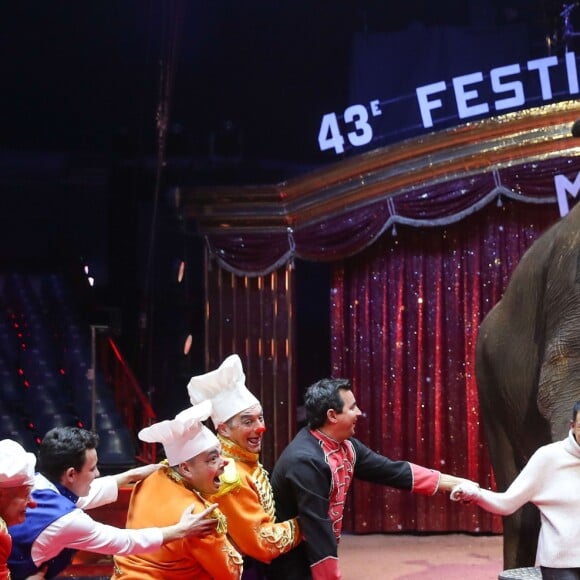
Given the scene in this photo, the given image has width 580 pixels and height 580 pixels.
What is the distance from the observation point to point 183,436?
3.38 m

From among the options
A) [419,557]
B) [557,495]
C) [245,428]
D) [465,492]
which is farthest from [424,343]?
[245,428]

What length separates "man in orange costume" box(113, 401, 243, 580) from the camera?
3.36 m

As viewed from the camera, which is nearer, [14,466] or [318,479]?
[14,466]

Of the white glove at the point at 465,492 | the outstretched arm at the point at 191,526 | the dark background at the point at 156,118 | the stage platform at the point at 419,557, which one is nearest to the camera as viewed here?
the outstretched arm at the point at 191,526

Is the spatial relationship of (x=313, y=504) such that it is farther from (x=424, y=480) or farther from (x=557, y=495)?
(x=557, y=495)

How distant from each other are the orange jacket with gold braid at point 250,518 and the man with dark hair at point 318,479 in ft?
0.34

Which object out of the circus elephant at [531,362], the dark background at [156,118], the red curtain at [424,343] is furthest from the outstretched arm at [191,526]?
the dark background at [156,118]

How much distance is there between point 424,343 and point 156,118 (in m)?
5.98

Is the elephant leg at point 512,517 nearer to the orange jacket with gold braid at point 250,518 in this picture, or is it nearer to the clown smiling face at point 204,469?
the orange jacket with gold braid at point 250,518

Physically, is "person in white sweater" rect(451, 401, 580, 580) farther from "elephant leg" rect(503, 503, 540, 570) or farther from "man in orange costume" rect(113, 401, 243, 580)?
"man in orange costume" rect(113, 401, 243, 580)

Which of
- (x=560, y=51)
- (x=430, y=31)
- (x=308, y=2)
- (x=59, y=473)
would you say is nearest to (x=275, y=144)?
(x=308, y=2)

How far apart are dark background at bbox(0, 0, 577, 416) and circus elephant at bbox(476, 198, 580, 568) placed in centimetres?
639

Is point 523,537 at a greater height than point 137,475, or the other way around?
→ point 137,475

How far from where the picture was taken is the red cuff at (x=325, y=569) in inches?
149
